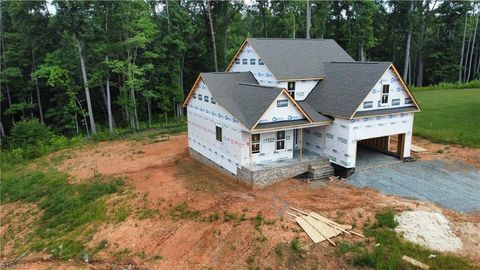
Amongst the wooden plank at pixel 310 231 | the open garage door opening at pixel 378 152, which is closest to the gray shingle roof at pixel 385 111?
the open garage door opening at pixel 378 152

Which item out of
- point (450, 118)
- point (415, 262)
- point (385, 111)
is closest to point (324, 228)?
point (415, 262)

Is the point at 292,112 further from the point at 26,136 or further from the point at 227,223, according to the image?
the point at 26,136

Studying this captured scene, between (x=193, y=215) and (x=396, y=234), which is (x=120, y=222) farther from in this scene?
(x=396, y=234)

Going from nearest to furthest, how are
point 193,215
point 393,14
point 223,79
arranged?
point 193,215
point 223,79
point 393,14

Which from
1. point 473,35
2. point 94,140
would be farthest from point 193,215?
point 473,35

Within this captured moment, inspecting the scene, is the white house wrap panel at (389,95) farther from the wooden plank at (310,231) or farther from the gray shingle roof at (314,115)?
the wooden plank at (310,231)
